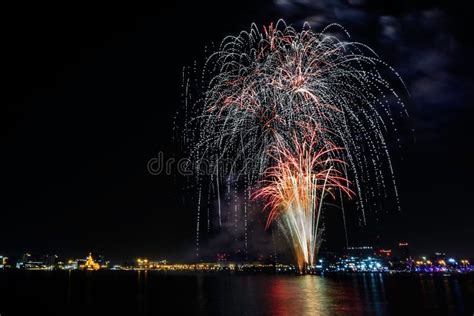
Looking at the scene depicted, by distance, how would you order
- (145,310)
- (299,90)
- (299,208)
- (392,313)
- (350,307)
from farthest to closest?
(299,208) → (299,90) → (145,310) → (350,307) → (392,313)

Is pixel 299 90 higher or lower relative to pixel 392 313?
higher

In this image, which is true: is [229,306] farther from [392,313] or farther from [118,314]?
[392,313]

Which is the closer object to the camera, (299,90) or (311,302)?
(311,302)

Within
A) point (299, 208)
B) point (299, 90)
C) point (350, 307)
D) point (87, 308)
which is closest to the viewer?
point (350, 307)

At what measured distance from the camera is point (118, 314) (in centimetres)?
2175

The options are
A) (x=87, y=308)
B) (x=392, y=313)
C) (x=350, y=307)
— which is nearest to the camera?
(x=392, y=313)

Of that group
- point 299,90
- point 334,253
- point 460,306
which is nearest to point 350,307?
point 460,306

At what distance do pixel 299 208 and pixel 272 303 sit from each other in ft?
46.2

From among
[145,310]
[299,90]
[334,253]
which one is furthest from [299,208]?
[334,253]

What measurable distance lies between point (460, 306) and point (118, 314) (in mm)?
19629

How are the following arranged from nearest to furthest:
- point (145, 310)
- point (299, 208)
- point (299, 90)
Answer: point (145, 310) → point (299, 90) → point (299, 208)

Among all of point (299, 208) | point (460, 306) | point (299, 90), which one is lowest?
point (460, 306)

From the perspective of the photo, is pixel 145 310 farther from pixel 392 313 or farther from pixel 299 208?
pixel 299 208

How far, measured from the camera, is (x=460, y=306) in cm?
2253
